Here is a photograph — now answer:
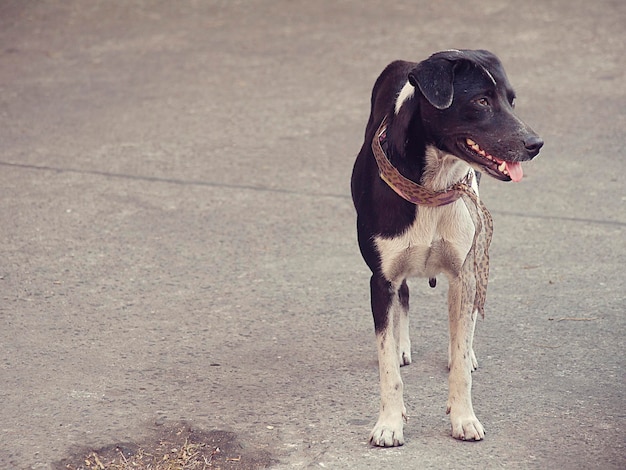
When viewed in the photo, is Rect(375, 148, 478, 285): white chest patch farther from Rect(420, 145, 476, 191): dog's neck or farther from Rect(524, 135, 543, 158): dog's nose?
Rect(524, 135, 543, 158): dog's nose

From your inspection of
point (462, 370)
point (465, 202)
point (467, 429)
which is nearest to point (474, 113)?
point (465, 202)

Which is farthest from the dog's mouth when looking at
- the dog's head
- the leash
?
the leash

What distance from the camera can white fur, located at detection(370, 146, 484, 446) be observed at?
3.80 meters

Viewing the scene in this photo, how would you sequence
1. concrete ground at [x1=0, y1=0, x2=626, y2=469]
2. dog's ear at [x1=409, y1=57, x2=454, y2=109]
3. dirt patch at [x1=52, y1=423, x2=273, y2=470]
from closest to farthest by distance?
dog's ear at [x1=409, y1=57, x2=454, y2=109] → dirt patch at [x1=52, y1=423, x2=273, y2=470] → concrete ground at [x1=0, y1=0, x2=626, y2=469]

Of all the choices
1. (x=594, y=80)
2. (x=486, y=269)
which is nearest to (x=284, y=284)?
(x=486, y=269)

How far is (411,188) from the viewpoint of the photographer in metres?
3.72

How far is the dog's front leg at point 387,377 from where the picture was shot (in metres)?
3.81

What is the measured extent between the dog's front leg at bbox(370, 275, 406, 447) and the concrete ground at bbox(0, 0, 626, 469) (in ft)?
0.21

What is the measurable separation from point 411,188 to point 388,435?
2.81 feet

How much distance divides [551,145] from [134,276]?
3.14m

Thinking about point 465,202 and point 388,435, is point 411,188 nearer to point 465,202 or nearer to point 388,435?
point 465,202

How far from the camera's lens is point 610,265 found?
541 cm

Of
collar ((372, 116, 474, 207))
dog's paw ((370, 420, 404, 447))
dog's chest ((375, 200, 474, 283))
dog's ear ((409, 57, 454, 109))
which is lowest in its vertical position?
dog's paw ((370, 420, 404, 447))

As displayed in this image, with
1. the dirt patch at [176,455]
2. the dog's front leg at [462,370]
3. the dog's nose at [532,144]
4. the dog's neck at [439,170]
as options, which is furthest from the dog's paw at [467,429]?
the dog's nose at [532,144]
